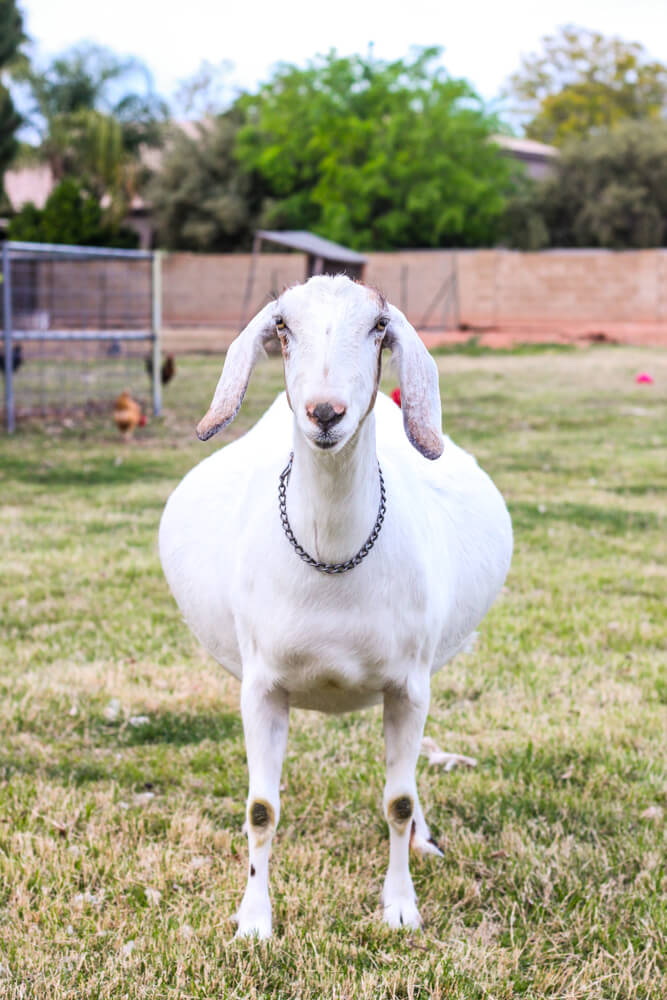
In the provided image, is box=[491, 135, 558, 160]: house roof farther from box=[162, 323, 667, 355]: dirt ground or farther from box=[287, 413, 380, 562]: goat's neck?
box=[287, 413, 380, 562]: goat's neck

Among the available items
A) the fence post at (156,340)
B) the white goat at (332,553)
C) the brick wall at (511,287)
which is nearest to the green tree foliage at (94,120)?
the brick wall at (511,287)

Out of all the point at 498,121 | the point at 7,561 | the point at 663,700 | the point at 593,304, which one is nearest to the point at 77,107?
the point at 498,121

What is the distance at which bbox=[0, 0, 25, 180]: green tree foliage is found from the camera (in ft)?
68.6

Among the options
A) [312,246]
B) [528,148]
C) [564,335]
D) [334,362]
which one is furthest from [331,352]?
[528,148]

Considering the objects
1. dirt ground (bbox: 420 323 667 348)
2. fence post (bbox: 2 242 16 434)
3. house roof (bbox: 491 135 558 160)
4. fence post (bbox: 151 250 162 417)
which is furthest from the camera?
house roof (bbox: 491 135 558 160)

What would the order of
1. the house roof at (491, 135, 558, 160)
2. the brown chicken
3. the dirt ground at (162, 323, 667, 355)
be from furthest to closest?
1. the house roof at (491, 135, 558, 160)
2. the dirt ground at (162, 323, 667, 355)
3. the brown chicken

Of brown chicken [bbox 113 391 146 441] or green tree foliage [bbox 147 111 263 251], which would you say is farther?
green tree foliage [bbox 147 111 263 251]

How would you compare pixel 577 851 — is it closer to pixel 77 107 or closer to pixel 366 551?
pixel 366 551

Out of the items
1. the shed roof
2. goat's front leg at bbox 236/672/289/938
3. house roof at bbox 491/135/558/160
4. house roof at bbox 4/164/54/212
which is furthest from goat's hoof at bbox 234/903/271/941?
house roof at bbox 4/164/54/212

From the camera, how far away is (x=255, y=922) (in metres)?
2.88

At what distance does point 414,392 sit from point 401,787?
3.60 feet

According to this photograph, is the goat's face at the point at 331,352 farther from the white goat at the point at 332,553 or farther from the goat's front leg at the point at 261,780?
the goat's front leg at the point at 261,780

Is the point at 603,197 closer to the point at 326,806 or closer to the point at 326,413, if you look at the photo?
the point at 326,806

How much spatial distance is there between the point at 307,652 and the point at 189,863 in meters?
1.00
